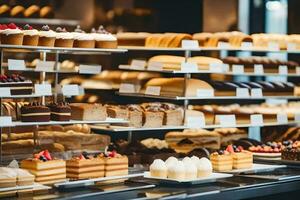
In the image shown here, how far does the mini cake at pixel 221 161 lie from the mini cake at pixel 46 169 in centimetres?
146

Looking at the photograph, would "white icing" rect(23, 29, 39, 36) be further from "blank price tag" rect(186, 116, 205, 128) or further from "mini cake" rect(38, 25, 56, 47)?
"blank price tag" rect(186, 116, 205, 128)

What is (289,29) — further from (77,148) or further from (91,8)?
(77,148)

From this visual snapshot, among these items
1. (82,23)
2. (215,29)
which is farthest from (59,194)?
(215,29)

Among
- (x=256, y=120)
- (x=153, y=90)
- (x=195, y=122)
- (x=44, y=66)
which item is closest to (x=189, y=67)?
(x=153, y=90)

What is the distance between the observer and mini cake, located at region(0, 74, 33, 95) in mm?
6238

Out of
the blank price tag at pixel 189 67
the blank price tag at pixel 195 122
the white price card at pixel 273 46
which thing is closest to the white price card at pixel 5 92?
the blank price tag at pixel 189 67

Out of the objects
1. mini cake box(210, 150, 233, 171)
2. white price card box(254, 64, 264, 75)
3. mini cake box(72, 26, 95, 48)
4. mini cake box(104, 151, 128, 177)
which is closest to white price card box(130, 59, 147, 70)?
mini cake box(72, 26, 95, 48)

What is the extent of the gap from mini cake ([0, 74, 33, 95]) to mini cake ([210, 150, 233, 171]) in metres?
1.71

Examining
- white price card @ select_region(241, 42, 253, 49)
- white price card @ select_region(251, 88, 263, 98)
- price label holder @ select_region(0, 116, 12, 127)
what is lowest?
price label holder @ select_region(0, 116, 12, 127)

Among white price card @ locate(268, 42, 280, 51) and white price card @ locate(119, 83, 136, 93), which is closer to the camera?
white price card @ locate(119, 83, 136, 93)

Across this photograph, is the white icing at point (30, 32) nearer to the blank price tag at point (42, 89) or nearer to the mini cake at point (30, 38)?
the mini cake at point (30, 38)

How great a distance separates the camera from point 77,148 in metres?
7.79

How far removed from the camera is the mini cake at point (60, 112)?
6.49 metres

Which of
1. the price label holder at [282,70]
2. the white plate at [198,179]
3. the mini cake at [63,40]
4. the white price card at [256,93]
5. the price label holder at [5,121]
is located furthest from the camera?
the price label holder at [282,70]
